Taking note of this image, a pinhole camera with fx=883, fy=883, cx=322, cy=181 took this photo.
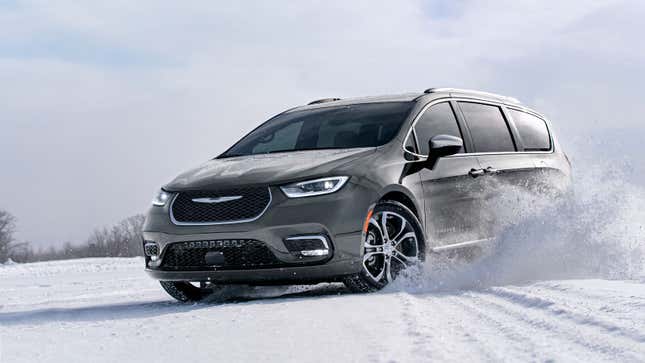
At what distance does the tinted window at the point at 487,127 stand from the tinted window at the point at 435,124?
265 millimetres

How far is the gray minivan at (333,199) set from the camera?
6.06m

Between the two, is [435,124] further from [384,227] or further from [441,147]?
[384,227]

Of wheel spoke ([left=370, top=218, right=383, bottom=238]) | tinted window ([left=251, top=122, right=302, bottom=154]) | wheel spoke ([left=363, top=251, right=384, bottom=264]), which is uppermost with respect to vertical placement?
tinted window ([left=251, top=122, right=302, bottom=154])

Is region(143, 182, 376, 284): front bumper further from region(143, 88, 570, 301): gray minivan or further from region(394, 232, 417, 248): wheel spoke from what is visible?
region(394, 232, 417, 248): wheel spoke

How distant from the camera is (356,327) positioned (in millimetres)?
4508

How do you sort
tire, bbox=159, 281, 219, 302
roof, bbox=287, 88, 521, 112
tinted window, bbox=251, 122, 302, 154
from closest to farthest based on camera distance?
1. tire, bbox=159, 281, 219, 302
2. tinted window, bbox=251, 122, 302, 154
3. roof, bbox=287, 88, 521, 112

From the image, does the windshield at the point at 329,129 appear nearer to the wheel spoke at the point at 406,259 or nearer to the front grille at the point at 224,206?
the wheel spoke at the point at 406,259

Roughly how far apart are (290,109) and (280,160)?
74.4 inches

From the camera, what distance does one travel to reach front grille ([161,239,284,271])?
6070 millimetres

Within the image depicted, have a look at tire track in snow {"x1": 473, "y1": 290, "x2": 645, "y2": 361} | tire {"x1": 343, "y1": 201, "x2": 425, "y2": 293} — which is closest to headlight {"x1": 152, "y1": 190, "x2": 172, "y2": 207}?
tire {"x1": 343, "y1": 201, "x2": 425, "y2": 293}

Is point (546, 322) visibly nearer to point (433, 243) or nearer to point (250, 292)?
point (433, 243)

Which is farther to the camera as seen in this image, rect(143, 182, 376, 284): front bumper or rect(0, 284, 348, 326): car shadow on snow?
rect(143, 182, 376, 284): front bumper

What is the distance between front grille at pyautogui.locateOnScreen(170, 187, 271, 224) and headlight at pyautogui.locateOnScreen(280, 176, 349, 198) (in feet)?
0.51

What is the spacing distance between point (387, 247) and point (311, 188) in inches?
29.7
